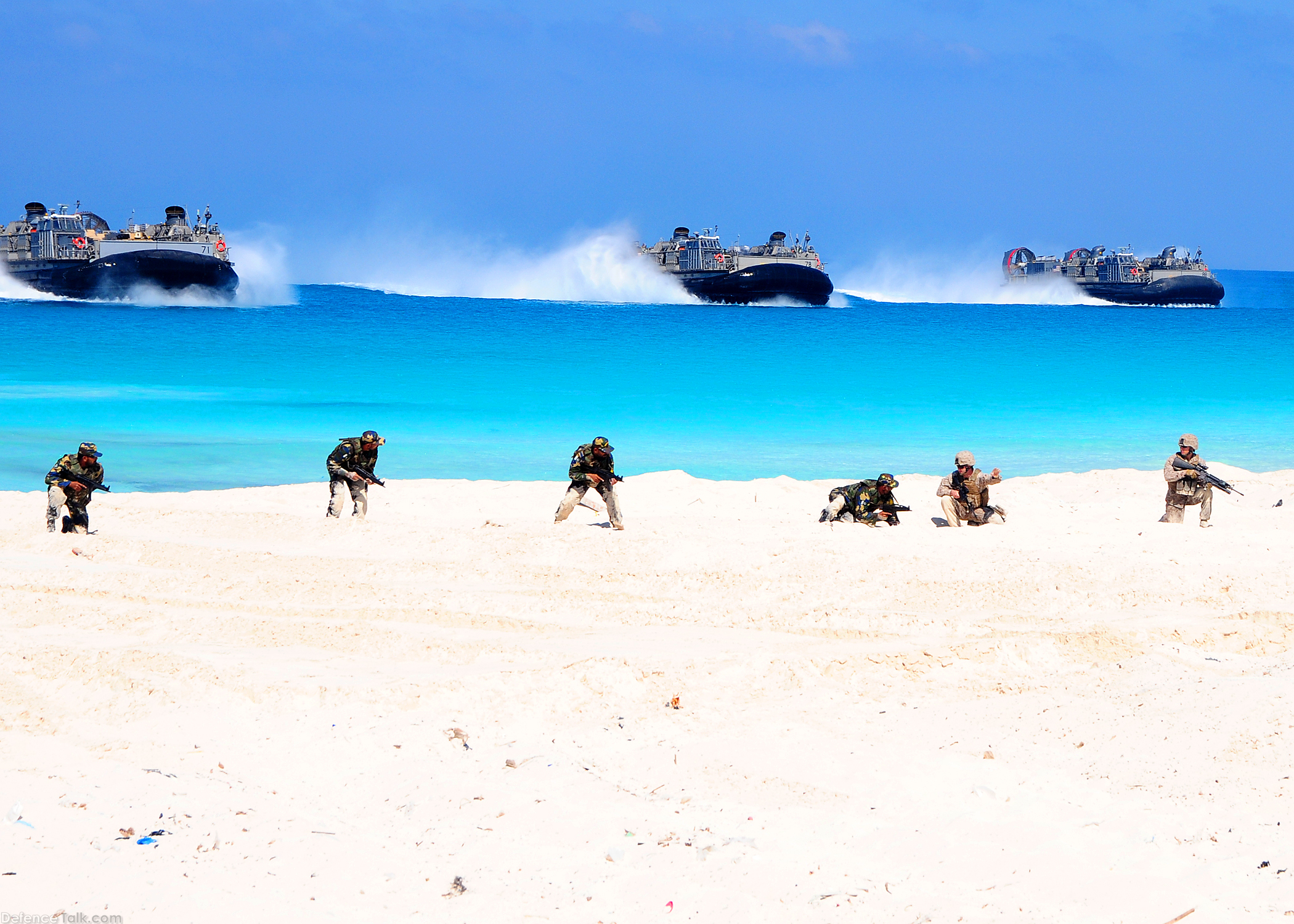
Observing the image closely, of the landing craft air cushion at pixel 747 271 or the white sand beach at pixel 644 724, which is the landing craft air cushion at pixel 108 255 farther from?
the white sand beach at pixel 644 724

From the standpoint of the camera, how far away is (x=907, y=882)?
407cm

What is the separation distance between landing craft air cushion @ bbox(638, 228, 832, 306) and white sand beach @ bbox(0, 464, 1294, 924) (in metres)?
53.5

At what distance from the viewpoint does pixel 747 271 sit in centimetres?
6288

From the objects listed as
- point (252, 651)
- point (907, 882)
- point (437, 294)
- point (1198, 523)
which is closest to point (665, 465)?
point (1198, 523)

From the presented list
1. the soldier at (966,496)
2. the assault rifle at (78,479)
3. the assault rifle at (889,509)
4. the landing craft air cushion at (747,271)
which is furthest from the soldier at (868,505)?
the landing craft air cushion at (747,271)

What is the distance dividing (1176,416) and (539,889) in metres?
24.7

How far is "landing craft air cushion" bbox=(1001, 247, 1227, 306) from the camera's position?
72938 mm

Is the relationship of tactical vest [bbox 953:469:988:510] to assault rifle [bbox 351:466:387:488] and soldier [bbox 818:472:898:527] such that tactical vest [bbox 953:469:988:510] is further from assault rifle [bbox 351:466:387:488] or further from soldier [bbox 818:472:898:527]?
assault rifle [bbox 351:466:387:488]

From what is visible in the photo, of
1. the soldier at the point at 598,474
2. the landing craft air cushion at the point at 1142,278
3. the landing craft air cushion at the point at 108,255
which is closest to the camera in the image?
the soldier at the point at 598,474

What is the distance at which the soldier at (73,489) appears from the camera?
971 centimetres

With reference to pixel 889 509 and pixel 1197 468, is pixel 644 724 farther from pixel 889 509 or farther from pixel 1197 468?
pixel 1197 468

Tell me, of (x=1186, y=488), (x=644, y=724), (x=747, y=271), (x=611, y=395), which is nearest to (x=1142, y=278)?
(x=747, y=271)

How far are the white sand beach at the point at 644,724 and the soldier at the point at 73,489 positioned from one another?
28 cm

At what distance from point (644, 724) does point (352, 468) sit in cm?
586
